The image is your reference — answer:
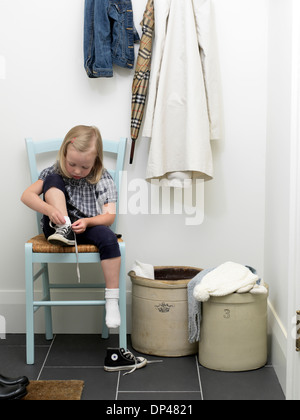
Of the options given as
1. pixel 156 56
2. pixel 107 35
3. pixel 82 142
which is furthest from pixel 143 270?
pixel 107 35

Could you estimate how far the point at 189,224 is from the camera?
252 centimetres

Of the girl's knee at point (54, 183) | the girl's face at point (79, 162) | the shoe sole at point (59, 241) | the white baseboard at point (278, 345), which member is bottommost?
the white baseboard at point (278, 345)

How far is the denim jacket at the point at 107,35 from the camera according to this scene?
2.32 m

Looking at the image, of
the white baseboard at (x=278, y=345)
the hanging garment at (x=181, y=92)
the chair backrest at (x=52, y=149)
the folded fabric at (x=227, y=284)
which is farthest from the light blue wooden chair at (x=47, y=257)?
the white baseboard at (x=278, y=345)

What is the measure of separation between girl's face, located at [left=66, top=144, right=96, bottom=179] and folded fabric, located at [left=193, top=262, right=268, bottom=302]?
64 cm

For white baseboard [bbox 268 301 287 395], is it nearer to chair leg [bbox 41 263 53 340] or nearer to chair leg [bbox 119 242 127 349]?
Result: chair leg [bbox 119 242 127 349]

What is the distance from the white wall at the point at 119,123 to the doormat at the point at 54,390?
594 mm

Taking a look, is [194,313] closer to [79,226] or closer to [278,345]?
[278,345]

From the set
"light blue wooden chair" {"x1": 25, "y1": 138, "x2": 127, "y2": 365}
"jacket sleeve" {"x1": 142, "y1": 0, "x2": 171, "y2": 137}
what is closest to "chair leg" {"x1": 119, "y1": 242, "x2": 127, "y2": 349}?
"light blue wooden chair" {"x1": 25, "y1": 138, "x2": 127, "y2": 365}

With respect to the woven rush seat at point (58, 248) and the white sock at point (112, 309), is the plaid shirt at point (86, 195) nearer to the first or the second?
the woven rush seat at point (58, 248)

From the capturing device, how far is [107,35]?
2.34m

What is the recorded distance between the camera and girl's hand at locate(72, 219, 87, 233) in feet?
6.99
